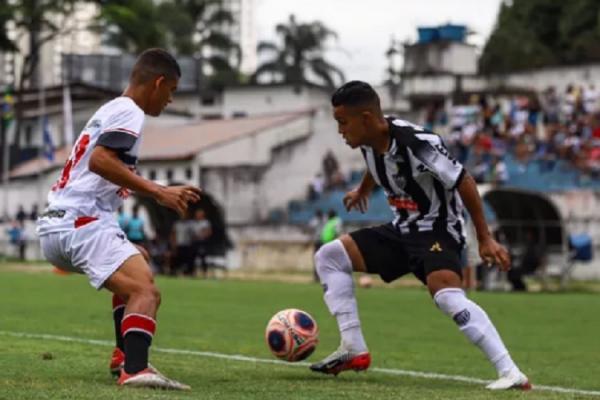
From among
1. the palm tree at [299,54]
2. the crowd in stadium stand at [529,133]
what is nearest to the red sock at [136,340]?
the crowd in stadium stand at [529,133]

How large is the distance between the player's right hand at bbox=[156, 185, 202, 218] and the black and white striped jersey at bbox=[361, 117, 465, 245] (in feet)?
5.46

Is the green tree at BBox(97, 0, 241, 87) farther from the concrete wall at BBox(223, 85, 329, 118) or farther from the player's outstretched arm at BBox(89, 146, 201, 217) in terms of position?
the player's outstretched arm at BBox(89, 146, 201, 217)

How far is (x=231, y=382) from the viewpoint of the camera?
954cm

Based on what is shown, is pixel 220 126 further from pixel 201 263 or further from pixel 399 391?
pixel 399 391

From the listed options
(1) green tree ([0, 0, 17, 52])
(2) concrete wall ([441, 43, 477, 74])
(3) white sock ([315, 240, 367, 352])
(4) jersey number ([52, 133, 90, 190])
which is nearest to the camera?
(4) jersey number ([52, 133, 90, 190])

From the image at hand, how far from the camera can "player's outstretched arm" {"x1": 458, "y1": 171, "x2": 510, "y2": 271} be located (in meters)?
9.56

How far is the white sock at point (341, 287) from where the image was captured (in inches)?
406

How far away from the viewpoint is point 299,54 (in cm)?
8325

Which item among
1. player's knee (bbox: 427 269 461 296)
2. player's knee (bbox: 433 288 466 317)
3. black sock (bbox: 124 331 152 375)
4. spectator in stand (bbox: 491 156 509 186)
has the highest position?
player's knee (bbox: 427 269 461 296)

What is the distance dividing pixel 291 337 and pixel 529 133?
3414 centimetres

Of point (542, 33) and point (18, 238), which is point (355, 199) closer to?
point (18, 238)

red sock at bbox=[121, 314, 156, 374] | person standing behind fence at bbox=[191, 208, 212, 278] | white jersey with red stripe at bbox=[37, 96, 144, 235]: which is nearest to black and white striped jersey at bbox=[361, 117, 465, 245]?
white jersey with red stripe at bbox=[37, 96, 144, 235]

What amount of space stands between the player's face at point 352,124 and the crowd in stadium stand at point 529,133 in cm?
3039

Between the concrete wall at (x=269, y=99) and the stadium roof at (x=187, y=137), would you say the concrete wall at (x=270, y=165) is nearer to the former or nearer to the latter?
the stadium roof at (x=187, y=137)
